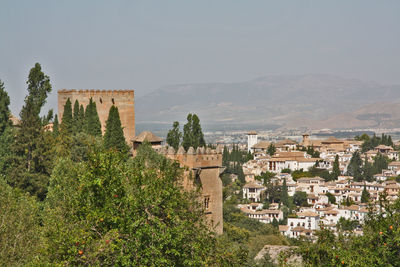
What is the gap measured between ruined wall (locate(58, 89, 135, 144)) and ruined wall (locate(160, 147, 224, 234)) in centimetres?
1160

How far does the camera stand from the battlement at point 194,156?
23.5 meters

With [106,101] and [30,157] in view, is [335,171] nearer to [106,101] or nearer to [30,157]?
[106,101]

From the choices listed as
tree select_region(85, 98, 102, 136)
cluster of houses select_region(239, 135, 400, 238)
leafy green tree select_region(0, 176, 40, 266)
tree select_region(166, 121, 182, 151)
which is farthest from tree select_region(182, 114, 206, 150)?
cluster of houses select_region(239, 135, 400, 238)

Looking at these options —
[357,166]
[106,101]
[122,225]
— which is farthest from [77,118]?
[357,166]

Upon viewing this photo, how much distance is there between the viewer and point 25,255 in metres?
15.9

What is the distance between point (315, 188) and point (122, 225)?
84598 millimetres

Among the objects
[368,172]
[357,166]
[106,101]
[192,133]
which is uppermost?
[106,101]

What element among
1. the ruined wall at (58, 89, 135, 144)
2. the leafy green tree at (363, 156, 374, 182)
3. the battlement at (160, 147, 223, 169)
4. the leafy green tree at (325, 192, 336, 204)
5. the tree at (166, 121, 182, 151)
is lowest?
→ the leafy green tree at (325, 192, 336, 204)

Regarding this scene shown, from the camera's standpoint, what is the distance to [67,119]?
3262cm

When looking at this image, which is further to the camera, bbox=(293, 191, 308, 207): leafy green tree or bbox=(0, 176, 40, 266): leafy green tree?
bbox=(293, 191, 308, 207): leafy green tree

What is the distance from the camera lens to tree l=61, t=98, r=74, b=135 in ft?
103

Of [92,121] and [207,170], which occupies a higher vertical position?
[92,121]

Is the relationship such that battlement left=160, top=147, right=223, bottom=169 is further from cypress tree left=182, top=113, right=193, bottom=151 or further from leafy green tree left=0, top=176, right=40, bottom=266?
cypress tree left=182, top=113, right=193, bottom=151

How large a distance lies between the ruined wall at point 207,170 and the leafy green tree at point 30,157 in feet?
16.5
